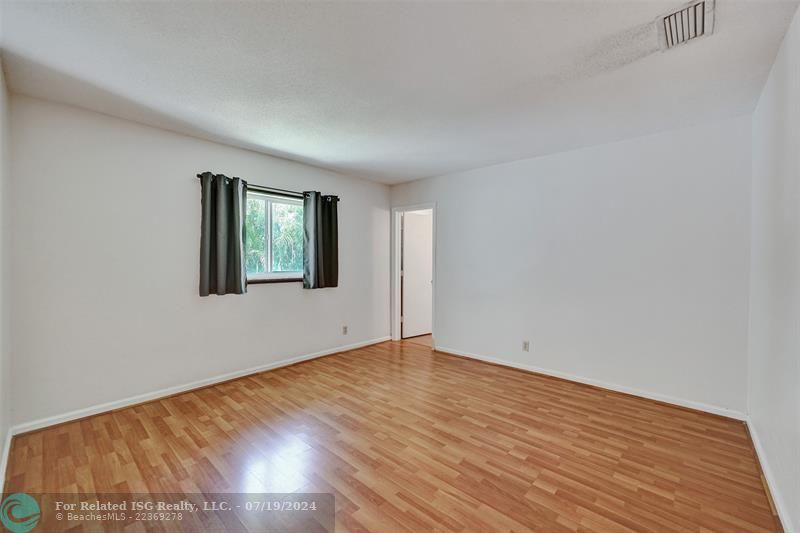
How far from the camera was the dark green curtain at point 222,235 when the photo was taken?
3205mm

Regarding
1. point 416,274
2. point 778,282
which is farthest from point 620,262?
point 416,274

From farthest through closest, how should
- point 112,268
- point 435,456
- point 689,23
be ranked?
1. point 112,268
2. point 435,456
3. point 689,23

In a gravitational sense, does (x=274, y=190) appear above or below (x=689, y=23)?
below

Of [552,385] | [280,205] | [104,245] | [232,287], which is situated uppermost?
[280,205]

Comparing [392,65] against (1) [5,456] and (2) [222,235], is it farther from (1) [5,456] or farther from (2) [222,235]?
(1) [5,456]

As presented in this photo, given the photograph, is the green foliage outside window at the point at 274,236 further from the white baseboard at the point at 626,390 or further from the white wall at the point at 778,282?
the white wall at the point at 778,282

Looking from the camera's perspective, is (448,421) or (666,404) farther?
A: (666,404)

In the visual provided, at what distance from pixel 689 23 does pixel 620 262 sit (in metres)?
2.09

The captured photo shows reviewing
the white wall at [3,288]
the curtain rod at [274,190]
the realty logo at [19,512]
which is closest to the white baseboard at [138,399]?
the white wall at [3,288]

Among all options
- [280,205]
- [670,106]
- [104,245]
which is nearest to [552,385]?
[670,106]

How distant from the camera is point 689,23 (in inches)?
63.4

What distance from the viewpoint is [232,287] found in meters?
3.38

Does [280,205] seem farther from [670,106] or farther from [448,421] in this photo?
[670,106]

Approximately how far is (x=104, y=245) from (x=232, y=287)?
1047mm
